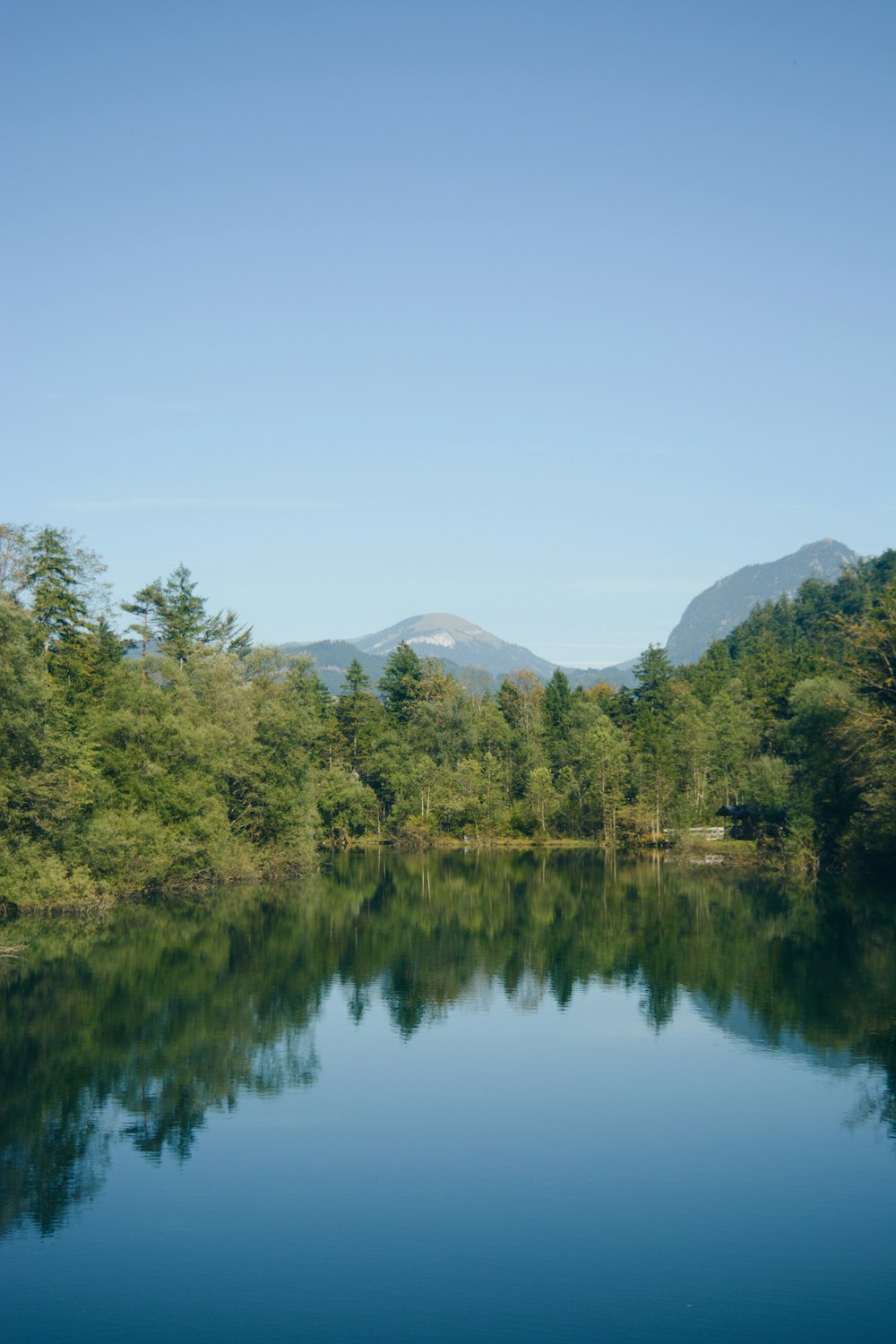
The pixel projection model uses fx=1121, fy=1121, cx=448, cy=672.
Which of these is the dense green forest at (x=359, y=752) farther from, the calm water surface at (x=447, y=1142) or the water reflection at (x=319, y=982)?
the calm water surface at (x=447, y=1142)

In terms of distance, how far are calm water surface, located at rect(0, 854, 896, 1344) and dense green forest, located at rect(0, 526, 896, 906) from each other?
862 centimetres

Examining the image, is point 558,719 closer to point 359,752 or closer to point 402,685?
point 402,685

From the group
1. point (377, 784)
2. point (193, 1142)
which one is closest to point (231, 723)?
point (377, 784)

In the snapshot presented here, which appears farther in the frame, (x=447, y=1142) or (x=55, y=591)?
(x=55, y=591)

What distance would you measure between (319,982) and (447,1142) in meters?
15.8

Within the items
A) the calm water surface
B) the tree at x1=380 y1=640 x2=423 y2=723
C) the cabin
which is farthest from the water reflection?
the tree at x1=380 y1=640 x2=423 y2=723

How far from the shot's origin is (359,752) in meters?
105

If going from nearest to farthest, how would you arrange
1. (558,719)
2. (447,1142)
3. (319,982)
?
(447,1142)
(319,982)
(558,719)

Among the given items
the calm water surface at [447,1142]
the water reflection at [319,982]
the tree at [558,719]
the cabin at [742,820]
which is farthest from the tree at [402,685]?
the calm water surface at [447,1142]

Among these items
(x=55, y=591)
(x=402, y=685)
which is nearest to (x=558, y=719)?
(x=402, y=685)

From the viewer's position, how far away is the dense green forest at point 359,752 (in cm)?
4734

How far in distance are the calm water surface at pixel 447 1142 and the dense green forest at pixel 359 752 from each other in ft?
28.3

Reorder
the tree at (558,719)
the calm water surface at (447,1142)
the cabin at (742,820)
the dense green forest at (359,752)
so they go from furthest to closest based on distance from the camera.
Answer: the tree at (558,719), the cabin at (742,820), the dense green forest at (359,752), the calm water surface at (447,1142)

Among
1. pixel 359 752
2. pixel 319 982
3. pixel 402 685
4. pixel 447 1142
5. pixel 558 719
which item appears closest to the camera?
pixel 447 1142
